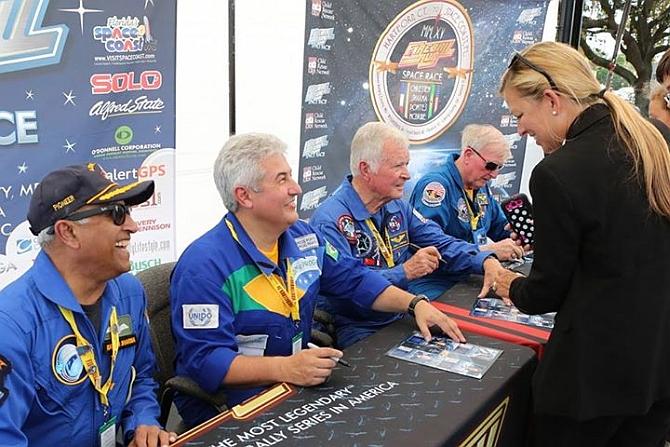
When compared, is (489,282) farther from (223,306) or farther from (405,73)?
(405,73)

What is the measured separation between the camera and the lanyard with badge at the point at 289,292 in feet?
5.58

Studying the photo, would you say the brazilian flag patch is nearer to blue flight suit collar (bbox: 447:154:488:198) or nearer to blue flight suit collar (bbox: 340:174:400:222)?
blue flight suit collar (bbox: 340:174:400:222)

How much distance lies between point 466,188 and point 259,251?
1.42 m

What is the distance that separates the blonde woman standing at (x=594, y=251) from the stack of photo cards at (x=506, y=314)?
0.46 metres

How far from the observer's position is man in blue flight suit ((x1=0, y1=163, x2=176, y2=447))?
3.93 feet

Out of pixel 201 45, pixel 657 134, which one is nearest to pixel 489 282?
pixel 657 134

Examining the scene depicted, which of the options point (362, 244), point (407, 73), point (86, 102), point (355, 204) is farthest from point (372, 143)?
point (407, 73)

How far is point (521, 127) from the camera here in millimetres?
1535

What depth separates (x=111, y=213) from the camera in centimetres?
137

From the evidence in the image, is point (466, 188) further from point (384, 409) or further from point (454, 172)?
point (384, 409)

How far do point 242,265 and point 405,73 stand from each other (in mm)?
2584

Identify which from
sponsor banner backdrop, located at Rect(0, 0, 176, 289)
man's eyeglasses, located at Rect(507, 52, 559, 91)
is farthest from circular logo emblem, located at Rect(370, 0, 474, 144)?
man's eyeglasses, located at Rect(507, 52, 559, 91)

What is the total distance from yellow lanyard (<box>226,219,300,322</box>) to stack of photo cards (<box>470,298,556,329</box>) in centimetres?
65

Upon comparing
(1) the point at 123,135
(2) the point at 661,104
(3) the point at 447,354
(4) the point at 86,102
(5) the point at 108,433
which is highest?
(2) the point at 661,104
